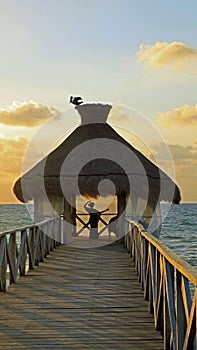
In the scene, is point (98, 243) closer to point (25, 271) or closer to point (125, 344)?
point (25, 271)

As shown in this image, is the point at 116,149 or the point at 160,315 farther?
the point at 116,149

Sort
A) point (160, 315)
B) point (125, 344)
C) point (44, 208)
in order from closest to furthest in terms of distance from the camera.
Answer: point (125, 344) < point (160, 315) < point (44, 208)

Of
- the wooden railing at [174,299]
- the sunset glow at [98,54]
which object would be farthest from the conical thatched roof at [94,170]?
the wooden railing at [174,299]

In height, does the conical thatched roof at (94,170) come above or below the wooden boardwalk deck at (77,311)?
above

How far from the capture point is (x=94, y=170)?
10805mm

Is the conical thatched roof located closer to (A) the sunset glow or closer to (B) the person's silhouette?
(A) the sunset glow

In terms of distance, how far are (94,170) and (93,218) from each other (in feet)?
8.36

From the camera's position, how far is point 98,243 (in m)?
11.6

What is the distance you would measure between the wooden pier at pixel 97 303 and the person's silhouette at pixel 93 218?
463 cm

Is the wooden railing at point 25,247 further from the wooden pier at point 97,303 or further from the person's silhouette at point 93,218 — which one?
the person's silhouette at point 93,218

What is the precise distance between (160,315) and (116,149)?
722 centimetres

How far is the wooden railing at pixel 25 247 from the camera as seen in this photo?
6.05m

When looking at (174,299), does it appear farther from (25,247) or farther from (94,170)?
(94,170)

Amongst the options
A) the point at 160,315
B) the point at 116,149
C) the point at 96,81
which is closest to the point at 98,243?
the point at 116,149
